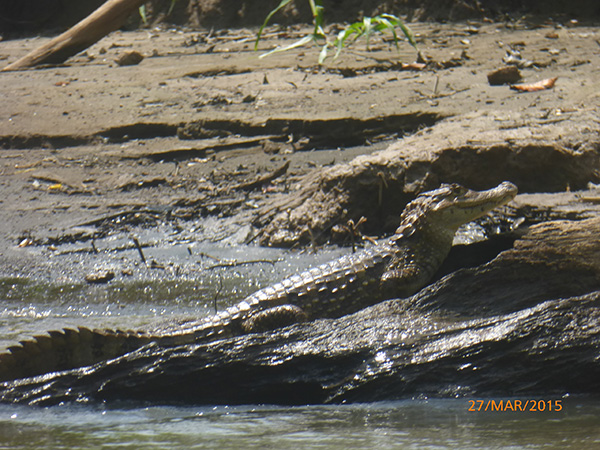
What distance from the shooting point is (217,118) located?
7.62 metres

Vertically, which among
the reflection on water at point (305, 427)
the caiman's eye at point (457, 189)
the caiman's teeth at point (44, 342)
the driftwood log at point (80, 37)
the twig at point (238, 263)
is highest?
the driftwood log at point (80, 37)

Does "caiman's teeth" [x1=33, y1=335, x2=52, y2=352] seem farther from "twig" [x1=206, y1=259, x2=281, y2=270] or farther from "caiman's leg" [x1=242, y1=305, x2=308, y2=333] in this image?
"twig" [x1=206, y1=259, x2=281, y2=270]

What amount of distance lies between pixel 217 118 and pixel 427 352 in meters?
4.78

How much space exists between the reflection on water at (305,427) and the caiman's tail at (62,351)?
0.25 m

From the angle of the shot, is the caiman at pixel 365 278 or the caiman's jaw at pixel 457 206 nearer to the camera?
the caiman at pixel 365 278

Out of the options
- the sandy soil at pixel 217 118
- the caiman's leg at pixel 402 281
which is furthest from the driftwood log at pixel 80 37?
the caiman's leg at pixel 402 281

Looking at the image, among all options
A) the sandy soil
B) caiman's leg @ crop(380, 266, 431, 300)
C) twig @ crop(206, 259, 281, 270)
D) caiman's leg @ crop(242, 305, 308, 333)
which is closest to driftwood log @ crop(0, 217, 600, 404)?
caiman's leg @ crop(242, 305, 308, 333)

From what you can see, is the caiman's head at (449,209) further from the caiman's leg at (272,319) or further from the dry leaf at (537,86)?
the dry leaf at (537,86)

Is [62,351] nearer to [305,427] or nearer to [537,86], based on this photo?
[305,427]

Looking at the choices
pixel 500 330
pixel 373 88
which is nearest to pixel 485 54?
pixel 373 88

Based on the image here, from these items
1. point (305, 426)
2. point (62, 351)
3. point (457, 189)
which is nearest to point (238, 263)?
point (457, 189)

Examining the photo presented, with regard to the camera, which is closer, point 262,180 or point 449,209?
point 449,209

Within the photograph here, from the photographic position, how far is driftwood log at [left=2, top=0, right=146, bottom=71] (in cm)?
891

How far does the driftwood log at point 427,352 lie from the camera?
10.3 ft
